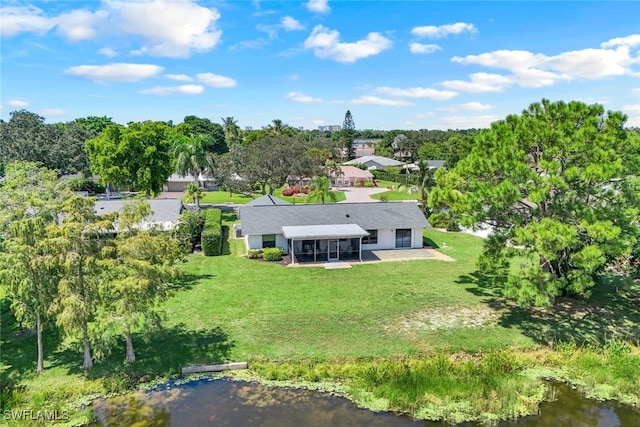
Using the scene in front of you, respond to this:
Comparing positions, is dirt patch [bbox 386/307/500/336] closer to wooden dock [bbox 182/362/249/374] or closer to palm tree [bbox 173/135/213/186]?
wooden dock [bbox 182/362/249/374]

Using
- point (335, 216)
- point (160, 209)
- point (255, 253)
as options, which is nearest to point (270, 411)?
point (255, 253)

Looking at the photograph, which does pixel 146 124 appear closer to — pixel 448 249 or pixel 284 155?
pixel 284 155

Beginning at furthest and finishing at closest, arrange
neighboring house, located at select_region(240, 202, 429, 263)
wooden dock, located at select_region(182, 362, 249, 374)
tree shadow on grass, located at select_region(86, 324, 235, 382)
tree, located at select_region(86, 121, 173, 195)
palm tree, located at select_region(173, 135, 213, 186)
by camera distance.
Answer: palm tree, located at select_region(173, 135, 213, 186), tree, located at select_region(86, 121, 173, 195), neighboring house, located at select_region(240, 202, 429, 263), wooden dock, located at select_region(182, 362, 249, 374), tree shadow on grass, located at select_region(86, 324, 235, 382)

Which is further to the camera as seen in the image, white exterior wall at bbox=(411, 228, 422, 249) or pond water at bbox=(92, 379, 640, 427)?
white exterior wall at bbox=(411, 228, 422, 249)

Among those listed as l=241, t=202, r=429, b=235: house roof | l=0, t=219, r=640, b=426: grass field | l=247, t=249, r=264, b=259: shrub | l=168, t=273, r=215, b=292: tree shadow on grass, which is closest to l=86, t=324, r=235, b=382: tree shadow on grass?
l=0, t=219, r=640, b=426: grass field

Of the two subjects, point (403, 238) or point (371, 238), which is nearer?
point (371, 238)

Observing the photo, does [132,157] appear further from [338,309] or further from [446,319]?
[446,319]

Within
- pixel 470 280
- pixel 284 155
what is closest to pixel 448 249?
pixel 470 280
